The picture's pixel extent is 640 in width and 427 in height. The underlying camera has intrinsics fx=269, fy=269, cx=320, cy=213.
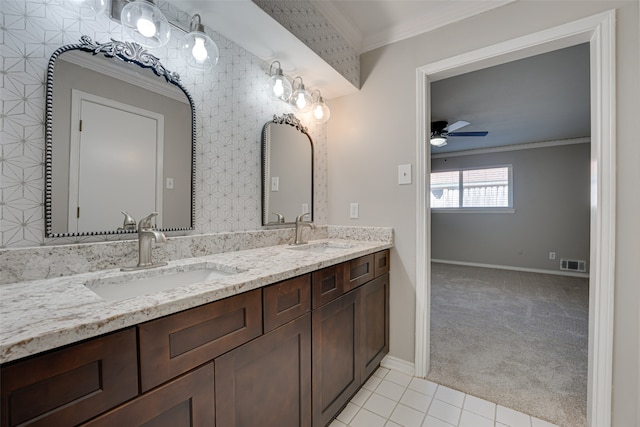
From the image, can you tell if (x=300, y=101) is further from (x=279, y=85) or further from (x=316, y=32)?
(x=316, y=32)

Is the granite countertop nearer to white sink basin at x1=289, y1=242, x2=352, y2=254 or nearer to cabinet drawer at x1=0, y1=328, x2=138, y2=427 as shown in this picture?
cabinet drawer at x1=0, y1=328, x2=138, y2=427

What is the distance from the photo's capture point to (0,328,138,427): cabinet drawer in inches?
19.1

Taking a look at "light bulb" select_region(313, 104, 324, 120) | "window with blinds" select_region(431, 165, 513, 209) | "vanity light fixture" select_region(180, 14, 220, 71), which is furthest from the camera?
"window with blinds" select_region(431, 165, 513, 209)

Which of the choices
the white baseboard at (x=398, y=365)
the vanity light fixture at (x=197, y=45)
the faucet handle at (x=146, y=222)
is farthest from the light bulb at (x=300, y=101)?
the white baseboard at (x=398, y=365)

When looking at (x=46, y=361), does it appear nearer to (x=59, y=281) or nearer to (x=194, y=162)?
(x=59, y=281)

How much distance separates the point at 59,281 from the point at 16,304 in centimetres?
23

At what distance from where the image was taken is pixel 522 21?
153 cm

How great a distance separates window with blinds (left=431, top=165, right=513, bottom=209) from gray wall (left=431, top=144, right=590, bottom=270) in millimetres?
125

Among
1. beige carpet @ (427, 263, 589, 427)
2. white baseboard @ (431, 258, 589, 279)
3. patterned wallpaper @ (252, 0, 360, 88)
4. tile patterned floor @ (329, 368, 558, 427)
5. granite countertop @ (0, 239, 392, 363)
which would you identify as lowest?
tile patterned floor @ (329, 368, 558, 427)

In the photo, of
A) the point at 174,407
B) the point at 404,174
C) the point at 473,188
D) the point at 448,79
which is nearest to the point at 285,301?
the point at 174,407

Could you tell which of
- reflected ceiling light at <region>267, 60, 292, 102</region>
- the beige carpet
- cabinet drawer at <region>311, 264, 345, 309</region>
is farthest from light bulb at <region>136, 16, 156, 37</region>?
the beige carpet

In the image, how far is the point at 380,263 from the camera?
181 centimetres

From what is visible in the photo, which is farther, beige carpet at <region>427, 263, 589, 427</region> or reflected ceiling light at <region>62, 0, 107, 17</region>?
beige carpet at <region>427, 263, 589, 427</region>

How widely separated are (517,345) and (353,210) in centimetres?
177
